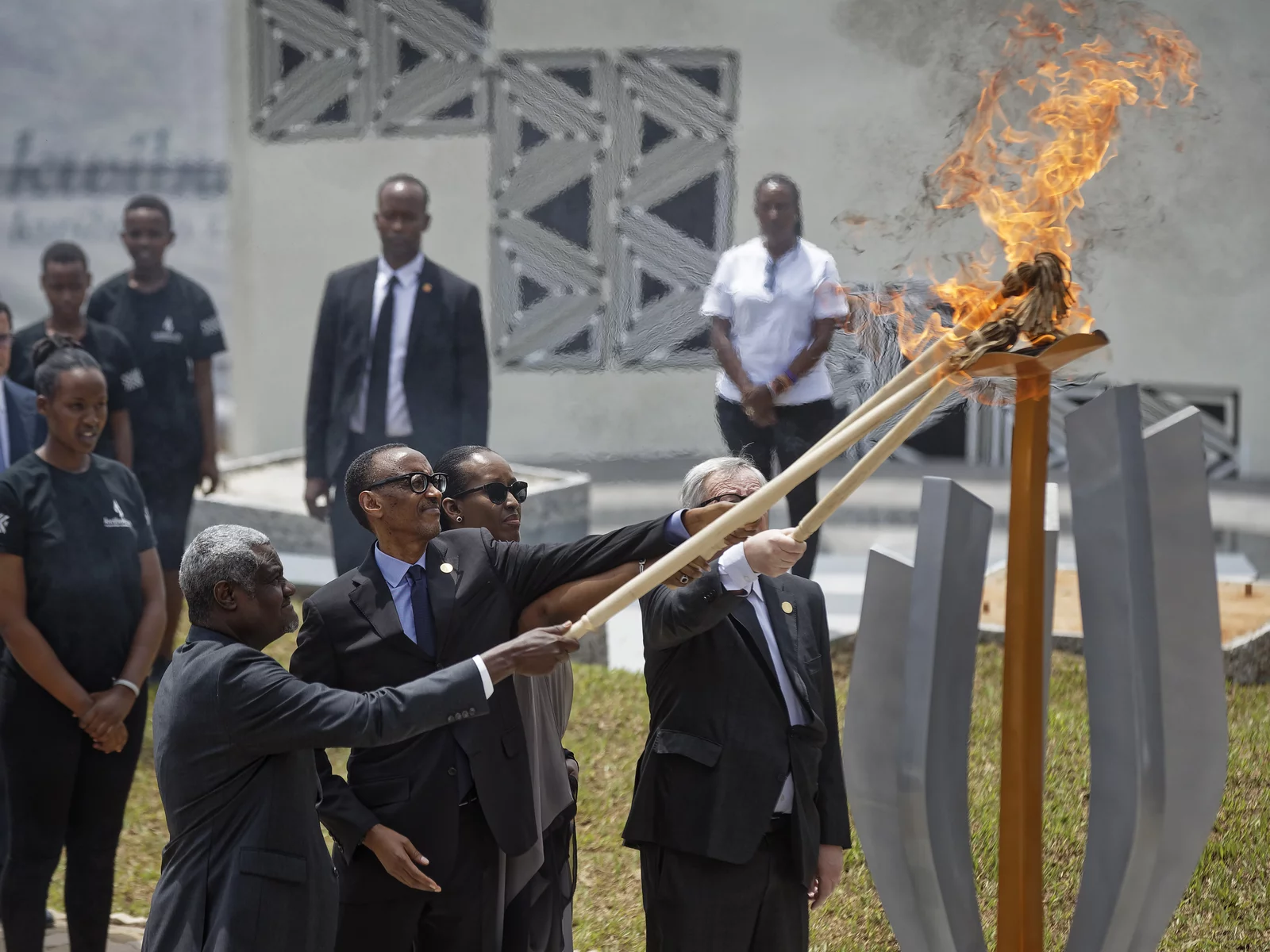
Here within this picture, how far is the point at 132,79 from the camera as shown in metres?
12.2

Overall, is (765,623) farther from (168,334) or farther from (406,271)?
(168,334)

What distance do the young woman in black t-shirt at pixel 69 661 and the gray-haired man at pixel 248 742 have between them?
1.28 meters

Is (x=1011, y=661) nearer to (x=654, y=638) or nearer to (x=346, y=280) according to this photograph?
(x=654, y=638)

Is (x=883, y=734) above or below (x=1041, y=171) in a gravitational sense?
below

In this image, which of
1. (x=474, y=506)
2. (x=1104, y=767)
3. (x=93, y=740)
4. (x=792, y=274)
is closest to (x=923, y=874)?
(x=1104, y=767)

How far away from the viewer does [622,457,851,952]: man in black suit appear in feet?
11.6

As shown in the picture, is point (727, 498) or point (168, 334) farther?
point (168, 334)

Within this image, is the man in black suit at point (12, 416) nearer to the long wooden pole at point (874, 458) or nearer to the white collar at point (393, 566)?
the white collar at point (393, 566)

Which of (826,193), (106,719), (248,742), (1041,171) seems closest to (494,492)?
(248,742)

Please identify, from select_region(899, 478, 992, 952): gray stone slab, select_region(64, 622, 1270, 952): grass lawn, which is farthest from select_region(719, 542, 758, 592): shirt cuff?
select_region(64, 622, 1270, 952): grass lawn

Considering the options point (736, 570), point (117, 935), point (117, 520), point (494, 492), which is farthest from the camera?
point (117, 935)

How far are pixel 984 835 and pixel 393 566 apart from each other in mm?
2618

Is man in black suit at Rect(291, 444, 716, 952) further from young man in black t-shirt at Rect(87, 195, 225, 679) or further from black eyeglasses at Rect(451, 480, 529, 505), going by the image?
young man in black t-shirt at Rect(87, 195, 225, 679)

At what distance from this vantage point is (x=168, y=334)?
23.5 feet
